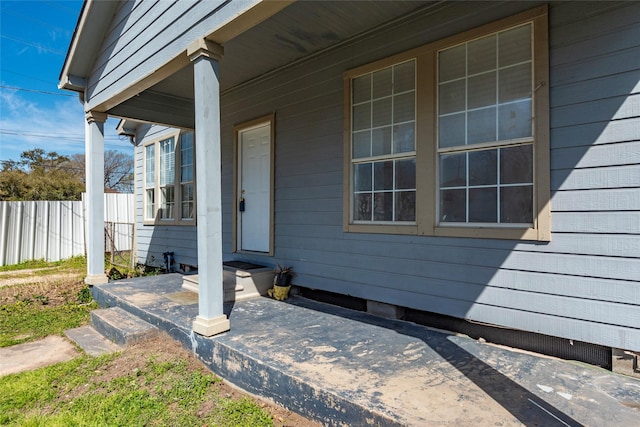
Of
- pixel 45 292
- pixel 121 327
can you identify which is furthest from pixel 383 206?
pixel 45 292

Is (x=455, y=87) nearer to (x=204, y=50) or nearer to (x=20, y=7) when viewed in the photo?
(x=204, y=50)

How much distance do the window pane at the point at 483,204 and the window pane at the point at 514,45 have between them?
40.2 inches

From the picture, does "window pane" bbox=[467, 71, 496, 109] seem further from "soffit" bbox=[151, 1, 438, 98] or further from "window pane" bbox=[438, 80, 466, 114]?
"soffit" bbox=[151, 1, 438, 98]

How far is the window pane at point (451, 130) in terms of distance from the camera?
309 centimetres

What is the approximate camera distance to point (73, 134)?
97.4ft

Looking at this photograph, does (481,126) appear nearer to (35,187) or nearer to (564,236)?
(564,236)

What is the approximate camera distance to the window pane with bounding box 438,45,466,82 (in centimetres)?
311

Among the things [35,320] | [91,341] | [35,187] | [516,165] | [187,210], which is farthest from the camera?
[35,187]

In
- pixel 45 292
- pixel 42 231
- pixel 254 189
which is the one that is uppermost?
pixel 254 189

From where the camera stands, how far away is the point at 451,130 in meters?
3.15

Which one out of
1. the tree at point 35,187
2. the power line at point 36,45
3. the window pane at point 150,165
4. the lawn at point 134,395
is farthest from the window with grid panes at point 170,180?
the power line at point 36,45

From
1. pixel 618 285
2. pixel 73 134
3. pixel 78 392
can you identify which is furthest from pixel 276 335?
pixel 73 134

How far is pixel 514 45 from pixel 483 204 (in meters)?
1.27

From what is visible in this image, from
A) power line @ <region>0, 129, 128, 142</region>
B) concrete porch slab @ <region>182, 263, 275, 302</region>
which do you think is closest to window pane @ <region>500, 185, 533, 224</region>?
concrete porch slab @ <region>182, 263, 275, 302</region>
